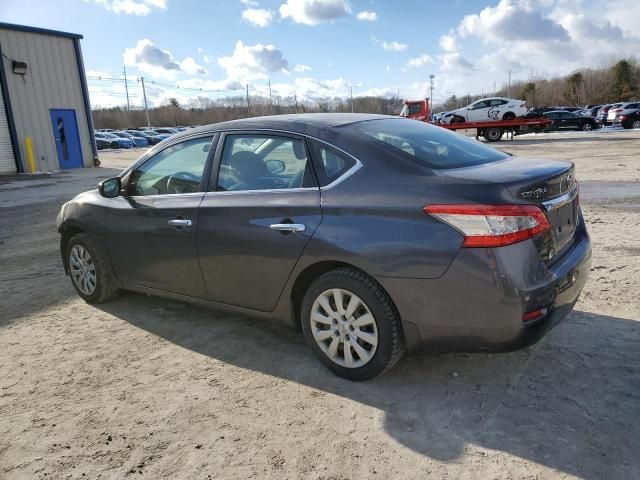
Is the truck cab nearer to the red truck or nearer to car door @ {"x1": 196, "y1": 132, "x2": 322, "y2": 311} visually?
the red truck

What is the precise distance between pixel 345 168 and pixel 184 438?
71.5 inches

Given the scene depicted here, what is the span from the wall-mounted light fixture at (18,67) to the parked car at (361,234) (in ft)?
61.8

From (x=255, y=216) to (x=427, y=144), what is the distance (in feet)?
4.14

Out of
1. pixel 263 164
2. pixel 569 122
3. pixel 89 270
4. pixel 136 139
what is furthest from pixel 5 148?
pixel 569 122

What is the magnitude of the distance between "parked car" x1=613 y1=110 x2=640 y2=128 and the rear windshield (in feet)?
117

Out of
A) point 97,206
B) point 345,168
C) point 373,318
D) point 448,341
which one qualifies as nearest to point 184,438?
point 373,318

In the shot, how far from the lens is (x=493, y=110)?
29.2m

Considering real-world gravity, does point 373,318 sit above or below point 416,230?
below

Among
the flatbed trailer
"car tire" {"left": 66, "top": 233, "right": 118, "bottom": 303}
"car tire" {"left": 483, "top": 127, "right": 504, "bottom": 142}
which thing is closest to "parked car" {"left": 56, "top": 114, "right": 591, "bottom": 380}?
"car tire" {"left": 66, "top": 233, "right": 118, "bottom": 303}

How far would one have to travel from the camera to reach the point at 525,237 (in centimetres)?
269

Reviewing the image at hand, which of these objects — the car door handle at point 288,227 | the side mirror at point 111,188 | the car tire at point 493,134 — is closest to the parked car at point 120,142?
the car tire at point 493,134

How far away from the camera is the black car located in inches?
1348

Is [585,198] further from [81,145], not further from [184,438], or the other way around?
[81,145]

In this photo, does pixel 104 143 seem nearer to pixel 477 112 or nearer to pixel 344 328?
pixel 477 112
